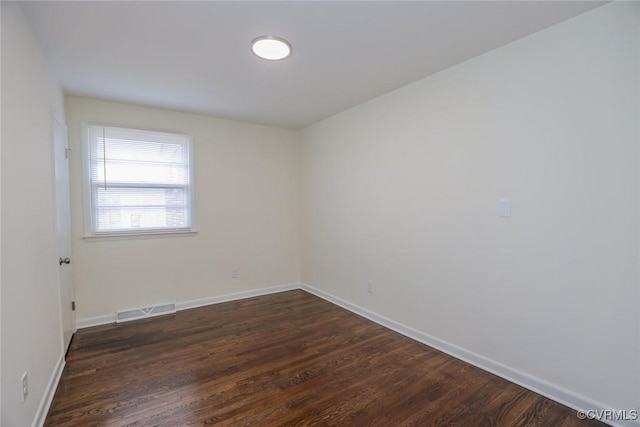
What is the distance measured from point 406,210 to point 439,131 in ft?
2.57

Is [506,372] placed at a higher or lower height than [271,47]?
lower

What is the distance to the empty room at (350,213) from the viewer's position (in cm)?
175

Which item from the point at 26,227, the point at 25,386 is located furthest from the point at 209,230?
the point at 25,386

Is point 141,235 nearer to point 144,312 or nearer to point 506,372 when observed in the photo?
point 144,312

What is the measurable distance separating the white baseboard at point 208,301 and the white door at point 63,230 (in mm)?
177

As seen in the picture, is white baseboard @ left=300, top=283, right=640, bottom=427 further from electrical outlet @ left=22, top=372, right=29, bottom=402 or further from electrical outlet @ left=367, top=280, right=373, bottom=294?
electrical outlet @ left=22, top=372, right=29, bottom=402

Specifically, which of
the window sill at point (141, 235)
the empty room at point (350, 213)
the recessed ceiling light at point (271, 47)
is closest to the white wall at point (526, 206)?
the empty room at point (350, 213)

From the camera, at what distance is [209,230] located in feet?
13.0

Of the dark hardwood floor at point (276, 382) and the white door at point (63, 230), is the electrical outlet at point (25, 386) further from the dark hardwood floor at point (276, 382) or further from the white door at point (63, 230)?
the white door at point (63, 230)

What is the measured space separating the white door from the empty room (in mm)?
52

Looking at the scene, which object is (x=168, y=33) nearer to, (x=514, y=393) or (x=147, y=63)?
(x=147, y=63)

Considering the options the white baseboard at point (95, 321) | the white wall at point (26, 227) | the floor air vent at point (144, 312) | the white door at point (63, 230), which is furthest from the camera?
the floor air vent at point (144, 312)

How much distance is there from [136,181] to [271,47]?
2346 mm

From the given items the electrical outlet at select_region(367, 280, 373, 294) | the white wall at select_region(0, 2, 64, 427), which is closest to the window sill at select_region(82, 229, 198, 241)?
the white wall at select_region(0, 2, 64, 427)
